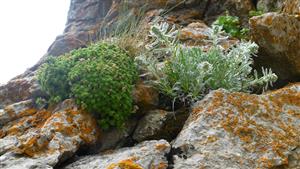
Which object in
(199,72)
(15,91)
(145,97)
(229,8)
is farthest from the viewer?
(229,8)

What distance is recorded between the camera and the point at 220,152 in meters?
3.61

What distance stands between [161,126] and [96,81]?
0.91m

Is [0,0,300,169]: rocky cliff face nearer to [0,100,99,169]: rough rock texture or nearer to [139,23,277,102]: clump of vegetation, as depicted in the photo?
[0,100,99,169]: rough rock texture

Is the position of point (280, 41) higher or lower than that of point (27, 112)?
higher

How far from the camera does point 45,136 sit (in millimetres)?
4031

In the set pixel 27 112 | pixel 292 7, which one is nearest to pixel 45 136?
pixel 27 112

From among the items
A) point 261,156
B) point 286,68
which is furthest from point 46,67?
point 286,68

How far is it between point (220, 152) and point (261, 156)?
392 mm

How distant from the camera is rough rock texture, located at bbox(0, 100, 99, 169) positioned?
12.5ft

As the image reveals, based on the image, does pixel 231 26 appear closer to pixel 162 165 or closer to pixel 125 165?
pixel 162 165

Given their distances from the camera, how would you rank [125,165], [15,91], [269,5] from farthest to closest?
1. [269,5]
2. [15,91]
3. [125,165]

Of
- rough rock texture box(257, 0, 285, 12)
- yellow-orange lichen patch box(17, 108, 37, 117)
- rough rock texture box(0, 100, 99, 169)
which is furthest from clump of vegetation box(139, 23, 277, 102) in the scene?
rough rock texture box(257, 0, 285, 12)

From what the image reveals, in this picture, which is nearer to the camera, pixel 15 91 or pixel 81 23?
pixel 15 91

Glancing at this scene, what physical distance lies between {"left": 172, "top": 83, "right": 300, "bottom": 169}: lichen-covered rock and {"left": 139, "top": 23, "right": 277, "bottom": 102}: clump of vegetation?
333 mm
